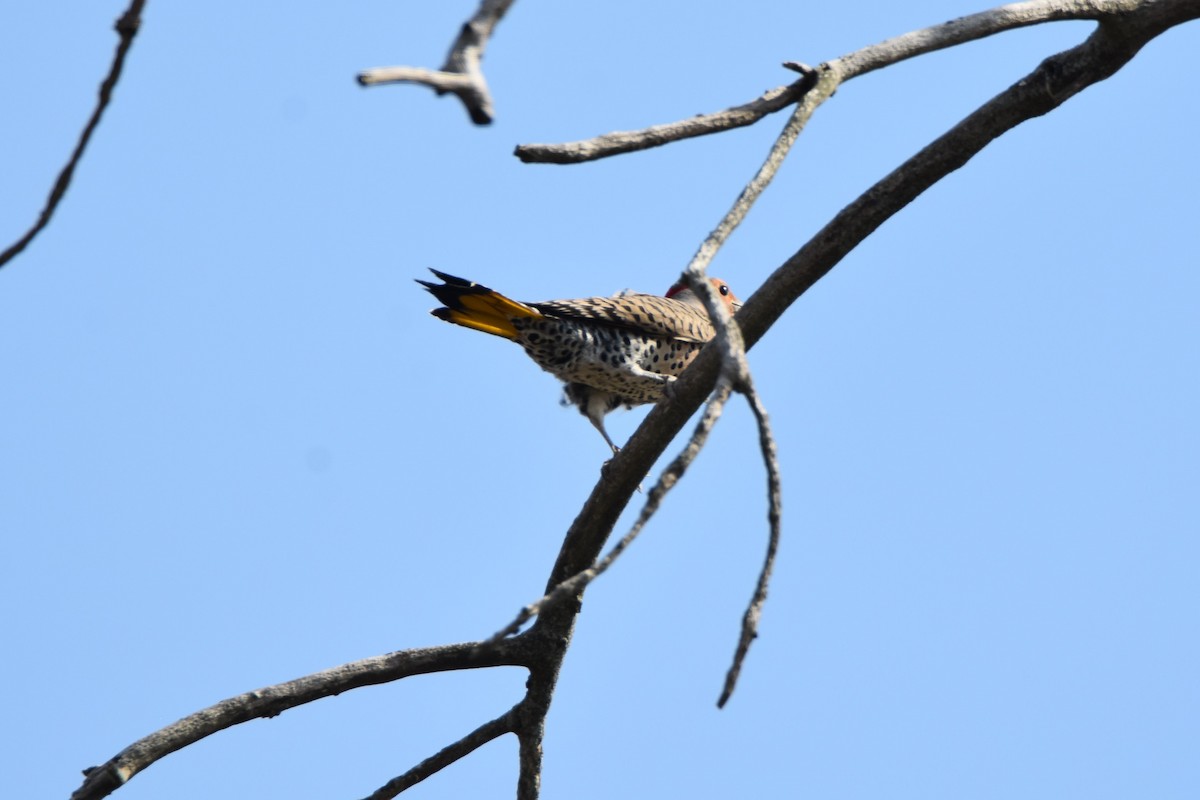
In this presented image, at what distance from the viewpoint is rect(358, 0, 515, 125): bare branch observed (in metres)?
2.88

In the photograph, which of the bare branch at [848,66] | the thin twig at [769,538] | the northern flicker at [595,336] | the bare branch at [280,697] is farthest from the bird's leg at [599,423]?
the thin twig at [769,538]

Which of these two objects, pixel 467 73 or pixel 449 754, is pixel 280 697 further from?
pixel 467 73

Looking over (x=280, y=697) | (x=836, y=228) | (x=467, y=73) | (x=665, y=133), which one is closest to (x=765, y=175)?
(x=665, y=133)

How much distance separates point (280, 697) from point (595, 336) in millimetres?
3828

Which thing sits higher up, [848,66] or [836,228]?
[848,66]

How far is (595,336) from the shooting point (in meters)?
8.81

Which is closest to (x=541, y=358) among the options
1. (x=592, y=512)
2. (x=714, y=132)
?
(x=592, y=512)

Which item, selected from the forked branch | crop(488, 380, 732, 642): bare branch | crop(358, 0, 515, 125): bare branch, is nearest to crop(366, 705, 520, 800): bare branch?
the forked branch

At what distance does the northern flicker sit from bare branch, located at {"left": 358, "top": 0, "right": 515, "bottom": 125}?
16.9ft

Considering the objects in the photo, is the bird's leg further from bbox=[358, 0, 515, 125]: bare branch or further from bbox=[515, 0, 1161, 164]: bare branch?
bbox=[358, 0, 515, 125]: bare branch

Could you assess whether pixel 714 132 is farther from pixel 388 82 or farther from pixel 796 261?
pixel 388 82

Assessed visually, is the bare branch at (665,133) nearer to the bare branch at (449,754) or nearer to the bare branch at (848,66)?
the bare branch at (848,66)

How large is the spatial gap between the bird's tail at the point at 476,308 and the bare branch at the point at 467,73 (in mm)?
5138

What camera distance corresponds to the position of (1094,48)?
5.23 meters
